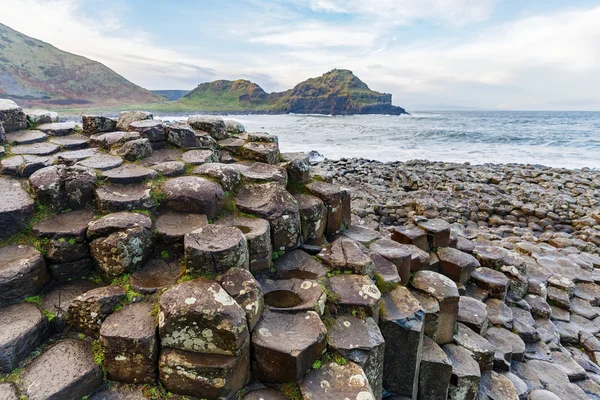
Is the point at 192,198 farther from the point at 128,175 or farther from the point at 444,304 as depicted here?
the point at 444,304

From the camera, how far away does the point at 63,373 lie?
2.49 metres

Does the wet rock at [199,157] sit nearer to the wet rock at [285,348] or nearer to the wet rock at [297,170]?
the wet rock at [297,170]

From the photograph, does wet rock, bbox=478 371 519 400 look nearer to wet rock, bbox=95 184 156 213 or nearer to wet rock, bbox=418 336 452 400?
wet rock, bbox=418 336 452 400

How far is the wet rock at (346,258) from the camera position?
Result: 3786 mm

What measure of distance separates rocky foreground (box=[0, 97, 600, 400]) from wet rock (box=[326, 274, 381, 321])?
2 cm

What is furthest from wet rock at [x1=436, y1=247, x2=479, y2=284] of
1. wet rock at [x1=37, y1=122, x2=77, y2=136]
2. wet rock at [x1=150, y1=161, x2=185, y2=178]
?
wet rock at [x1=37, y1=122, x2=77, y2=136]

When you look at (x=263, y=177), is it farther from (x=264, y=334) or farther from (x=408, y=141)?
(x=408, y=141)

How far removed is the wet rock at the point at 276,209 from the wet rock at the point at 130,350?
164 cm

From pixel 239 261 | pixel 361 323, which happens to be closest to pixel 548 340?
pixel 361 323

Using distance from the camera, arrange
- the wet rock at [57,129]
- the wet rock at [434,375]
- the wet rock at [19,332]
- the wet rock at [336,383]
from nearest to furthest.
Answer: the wet rock at [19,332] < the wet rock at [336,383] < the wet rock at [434,375] < the wet rock at [57,129]

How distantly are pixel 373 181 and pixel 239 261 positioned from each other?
47.0 ft

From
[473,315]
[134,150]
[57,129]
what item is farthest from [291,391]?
[57,129]

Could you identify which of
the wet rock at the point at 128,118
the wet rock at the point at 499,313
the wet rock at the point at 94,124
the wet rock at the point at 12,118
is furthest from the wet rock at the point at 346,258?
the wet rock at the point at 12,118

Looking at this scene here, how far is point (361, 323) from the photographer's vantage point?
10.5 feet
